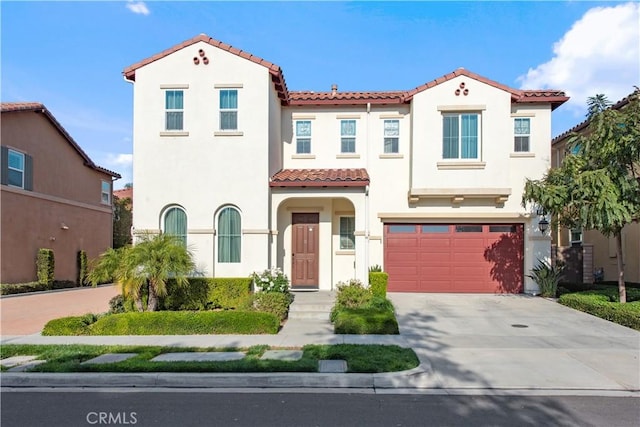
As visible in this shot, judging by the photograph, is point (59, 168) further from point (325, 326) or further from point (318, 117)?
point (325, 326)

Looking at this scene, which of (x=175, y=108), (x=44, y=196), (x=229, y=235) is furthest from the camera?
(x=44, y=196)

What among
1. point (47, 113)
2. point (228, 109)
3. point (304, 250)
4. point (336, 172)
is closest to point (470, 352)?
point (304, 250)

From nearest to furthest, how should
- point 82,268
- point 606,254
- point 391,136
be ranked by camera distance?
point 391,136 → point 606,254 → point 82,268

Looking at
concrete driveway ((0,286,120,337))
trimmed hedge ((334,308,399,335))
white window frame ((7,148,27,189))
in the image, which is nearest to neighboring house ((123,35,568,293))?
trimmed hedge ((334,308,399,335))

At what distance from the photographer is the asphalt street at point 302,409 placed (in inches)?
192

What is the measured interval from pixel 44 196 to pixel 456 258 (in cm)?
1850

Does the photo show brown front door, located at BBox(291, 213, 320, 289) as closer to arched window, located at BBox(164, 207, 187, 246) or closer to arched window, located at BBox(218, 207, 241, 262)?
arched window, located at BBox(218, 207, 241, 262)

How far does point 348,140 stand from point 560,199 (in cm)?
677

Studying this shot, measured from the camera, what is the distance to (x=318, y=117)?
14.6 meters

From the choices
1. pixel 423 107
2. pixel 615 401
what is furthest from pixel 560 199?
pixel 615 401

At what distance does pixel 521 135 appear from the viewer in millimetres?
14023

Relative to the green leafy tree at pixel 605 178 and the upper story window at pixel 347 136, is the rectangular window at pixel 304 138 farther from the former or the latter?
the green leafy tree at pixel 605 178

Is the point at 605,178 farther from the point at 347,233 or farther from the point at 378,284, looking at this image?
the point at 347,233

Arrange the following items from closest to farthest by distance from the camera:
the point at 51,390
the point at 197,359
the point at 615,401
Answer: the point at 615,401
the point at 51,390
the point at 197,359
